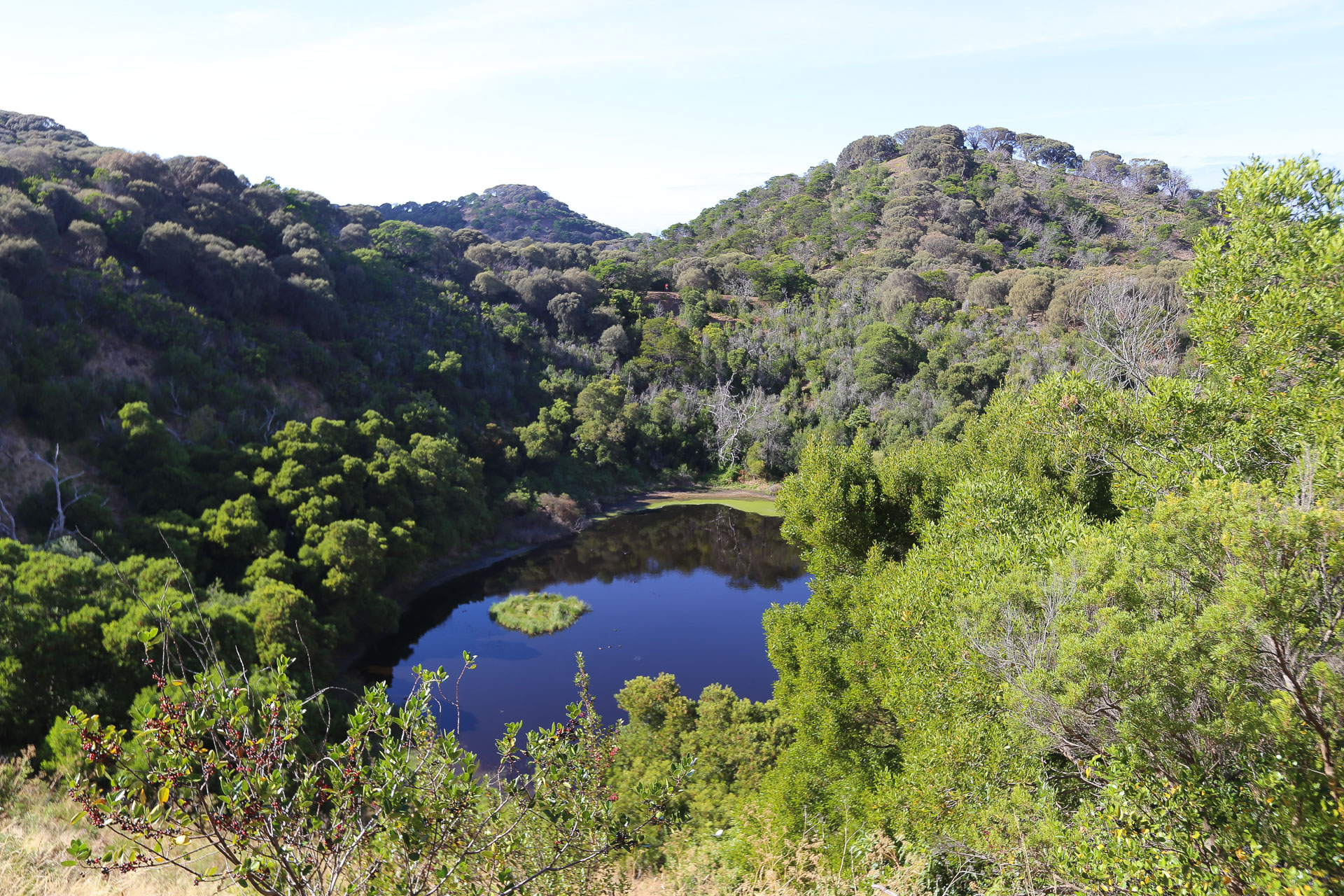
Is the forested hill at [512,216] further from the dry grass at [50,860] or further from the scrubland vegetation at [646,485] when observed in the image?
the dry grass at [50,860]

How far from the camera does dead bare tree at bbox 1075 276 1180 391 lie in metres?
12.5

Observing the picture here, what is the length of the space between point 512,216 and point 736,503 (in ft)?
326

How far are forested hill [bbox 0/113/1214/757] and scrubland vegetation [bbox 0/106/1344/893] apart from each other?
0.19 m

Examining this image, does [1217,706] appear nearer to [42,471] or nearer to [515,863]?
[515,863]

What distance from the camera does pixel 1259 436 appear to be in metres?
8.40

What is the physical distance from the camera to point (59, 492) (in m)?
20.4

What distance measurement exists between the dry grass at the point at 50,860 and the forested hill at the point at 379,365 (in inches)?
189

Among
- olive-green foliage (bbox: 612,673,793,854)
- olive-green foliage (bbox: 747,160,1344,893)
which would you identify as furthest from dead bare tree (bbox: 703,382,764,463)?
olive-green foliage (bbox: 747,160,1344,893)

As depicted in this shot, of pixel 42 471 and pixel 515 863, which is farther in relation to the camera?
pixel 42 471

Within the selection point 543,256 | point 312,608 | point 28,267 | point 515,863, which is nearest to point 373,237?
point 543,256

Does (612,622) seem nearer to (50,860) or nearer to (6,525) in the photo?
(6,525)

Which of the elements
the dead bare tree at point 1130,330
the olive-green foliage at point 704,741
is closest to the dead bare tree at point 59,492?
the olive-green foliage at point 704,741

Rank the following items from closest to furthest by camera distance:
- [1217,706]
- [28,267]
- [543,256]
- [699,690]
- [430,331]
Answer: [1217,706], [699,690], [28,267], [430,331], [543,256]

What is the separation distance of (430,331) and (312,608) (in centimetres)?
2891
